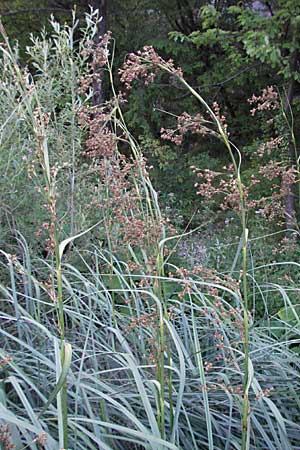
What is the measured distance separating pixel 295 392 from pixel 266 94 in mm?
1033

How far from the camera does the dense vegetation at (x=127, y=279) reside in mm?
1688

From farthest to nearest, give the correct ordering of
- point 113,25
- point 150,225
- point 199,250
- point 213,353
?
1. point 113,25
2. point 199,250
3. point 213,353
4. point 150,225

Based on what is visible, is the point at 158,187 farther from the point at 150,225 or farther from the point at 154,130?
the point at 150,225

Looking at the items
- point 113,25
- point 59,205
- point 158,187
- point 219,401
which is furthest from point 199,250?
point 113,25

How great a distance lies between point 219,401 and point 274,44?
14.2 feet

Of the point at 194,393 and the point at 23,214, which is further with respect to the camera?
the point at 23,214

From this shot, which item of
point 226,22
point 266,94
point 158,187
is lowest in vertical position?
point 158,187

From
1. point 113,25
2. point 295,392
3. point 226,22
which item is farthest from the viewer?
point 113,25

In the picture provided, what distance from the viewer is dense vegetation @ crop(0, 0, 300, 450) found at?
1688mm

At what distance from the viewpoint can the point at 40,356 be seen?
2.00 metres

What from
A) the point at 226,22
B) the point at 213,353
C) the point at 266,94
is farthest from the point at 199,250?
the point at 226,22

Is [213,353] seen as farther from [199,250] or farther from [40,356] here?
[199,250]

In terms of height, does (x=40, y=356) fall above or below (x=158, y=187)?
above

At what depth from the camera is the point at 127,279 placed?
2967mm
